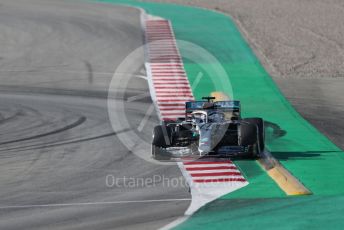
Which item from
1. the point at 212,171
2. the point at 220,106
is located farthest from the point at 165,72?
the point at 212,171

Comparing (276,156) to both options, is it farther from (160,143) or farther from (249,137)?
(160,143)

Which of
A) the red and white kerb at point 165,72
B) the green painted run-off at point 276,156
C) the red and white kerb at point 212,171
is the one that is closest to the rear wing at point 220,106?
the green painted run-off at point 276,156

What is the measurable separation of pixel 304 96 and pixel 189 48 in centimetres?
960

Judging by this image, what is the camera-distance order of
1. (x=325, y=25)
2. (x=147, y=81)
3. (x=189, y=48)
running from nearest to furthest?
(x=147, y=81) < (x=189, y=48) < (x=325, y=25)

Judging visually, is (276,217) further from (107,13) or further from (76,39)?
(107,13)

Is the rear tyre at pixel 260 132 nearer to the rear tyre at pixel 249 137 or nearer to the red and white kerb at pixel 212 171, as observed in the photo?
the rear tyre at pixel 249 137

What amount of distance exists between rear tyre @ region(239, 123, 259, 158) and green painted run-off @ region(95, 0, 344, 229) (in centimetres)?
42

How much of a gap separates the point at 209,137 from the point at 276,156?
7.81 feet

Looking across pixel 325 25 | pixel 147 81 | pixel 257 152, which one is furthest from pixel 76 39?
pixel 257 152

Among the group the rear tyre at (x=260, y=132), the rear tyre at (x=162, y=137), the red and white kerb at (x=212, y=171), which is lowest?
the red and white kerb at (x=212, y=171)

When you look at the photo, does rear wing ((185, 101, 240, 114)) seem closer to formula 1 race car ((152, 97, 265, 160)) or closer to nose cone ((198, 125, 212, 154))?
formula 1 race car ((152, 97, 265, 160))

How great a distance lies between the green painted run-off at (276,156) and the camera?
53.6 feet

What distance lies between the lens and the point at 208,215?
1669cm

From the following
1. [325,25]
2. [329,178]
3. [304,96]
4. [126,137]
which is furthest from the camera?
[325,25]
